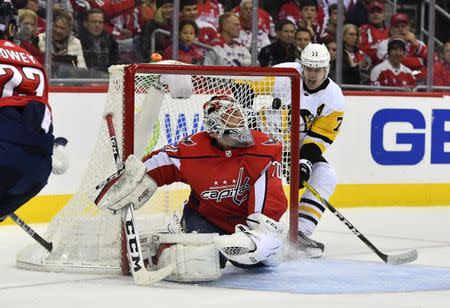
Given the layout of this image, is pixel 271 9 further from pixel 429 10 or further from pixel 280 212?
pixel 280 212

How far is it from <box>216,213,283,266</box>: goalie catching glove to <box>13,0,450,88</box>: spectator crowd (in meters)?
2.65

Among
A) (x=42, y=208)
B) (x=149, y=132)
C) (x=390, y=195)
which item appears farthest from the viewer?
(x=390, y=195)

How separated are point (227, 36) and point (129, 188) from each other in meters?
3.48

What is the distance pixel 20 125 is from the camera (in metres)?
4.45

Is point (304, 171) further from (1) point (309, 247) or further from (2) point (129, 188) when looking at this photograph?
(2) point (129, 188)

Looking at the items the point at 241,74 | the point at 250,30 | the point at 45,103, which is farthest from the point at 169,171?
the point at 250,30

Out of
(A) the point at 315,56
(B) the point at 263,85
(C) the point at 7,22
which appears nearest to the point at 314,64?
(A) the point at 315,56

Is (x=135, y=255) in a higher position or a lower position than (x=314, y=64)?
lower

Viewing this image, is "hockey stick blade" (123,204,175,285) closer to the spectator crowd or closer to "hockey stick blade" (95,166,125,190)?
"hockey stick blade" (95,166,125,190)

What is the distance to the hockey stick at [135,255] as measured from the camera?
527cm

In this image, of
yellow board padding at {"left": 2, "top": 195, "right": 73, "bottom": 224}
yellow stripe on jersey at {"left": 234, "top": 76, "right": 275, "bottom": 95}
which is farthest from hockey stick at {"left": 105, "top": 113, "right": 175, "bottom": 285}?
yellow board padding at {"left": 2, "top": 195, "right": 73, "bottom": 224}

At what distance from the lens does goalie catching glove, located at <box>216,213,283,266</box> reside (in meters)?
5.38

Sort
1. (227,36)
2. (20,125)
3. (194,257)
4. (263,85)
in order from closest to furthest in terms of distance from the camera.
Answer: (20,125) → (194,257) → (263,85) → (227,36)

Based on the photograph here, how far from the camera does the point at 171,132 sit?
6.25 m
